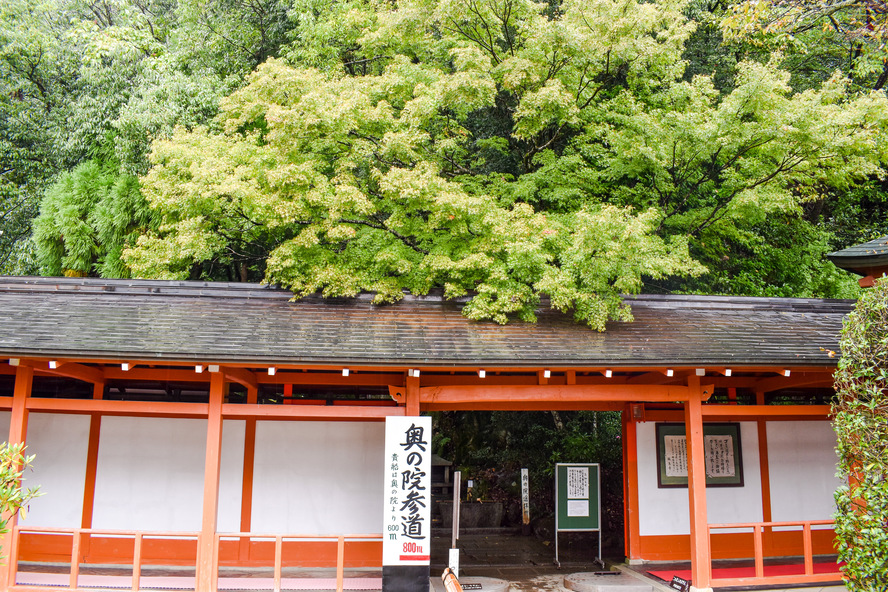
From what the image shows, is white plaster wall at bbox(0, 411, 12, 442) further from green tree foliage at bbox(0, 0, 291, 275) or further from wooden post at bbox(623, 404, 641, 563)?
wooden post at bbox(623, 404, 641, 563)

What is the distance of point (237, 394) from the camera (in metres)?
10.6

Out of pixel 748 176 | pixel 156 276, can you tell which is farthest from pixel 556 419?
pixel 156 276

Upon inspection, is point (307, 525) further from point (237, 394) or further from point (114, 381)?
point (114, 381)

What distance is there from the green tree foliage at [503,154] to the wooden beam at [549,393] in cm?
134

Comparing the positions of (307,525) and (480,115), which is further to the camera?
(480,115)

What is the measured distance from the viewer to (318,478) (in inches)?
380

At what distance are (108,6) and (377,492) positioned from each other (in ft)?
65.6

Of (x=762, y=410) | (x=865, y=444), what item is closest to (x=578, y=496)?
(x=762, y=410)

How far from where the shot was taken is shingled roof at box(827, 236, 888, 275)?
9.19 meters

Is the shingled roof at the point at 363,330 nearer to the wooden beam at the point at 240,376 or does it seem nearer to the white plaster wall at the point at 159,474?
the wooden beam at the point at 240,376

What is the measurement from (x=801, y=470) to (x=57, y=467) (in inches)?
500

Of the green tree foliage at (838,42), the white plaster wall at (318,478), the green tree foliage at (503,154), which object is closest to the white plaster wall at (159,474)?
the white plaster wall at (318,478)

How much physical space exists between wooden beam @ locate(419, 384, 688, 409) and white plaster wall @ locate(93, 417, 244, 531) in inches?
141

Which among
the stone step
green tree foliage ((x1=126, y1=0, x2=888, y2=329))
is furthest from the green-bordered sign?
green tree foliage ((x1=126, y1=0, x2=888, y2=329))
